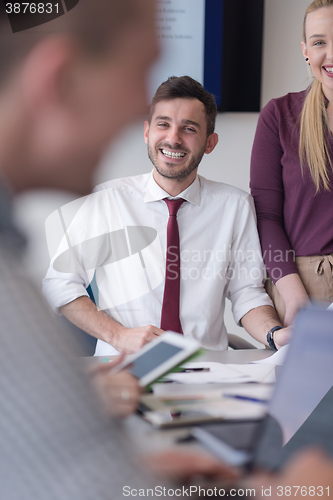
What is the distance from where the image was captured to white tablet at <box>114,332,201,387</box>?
0.47 metres

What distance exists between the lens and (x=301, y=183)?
1.27 m

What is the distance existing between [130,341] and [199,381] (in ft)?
1.19

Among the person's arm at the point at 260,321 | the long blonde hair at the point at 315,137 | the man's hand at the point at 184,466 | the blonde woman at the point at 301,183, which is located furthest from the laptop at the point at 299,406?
the long blonde hair at the point at 315,137

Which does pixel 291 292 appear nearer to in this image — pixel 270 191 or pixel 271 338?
pixel 271 338

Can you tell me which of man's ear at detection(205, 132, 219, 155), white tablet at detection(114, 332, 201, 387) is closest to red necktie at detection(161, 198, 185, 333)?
man's ear at detection(205, 132, 219, 155)

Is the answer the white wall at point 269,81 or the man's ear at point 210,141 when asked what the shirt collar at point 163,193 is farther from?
the white wall at point 269,81

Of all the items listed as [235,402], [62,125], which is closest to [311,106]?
[235,402]

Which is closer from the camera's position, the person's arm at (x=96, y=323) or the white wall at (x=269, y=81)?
the person's arm at (x=96, y=323)

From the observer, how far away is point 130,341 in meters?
1.07

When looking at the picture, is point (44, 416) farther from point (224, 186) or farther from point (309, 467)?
point (224, 186)

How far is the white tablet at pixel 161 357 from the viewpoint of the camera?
0.47 metres

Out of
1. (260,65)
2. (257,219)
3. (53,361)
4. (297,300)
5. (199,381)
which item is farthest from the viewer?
(260,65)

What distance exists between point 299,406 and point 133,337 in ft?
2.50

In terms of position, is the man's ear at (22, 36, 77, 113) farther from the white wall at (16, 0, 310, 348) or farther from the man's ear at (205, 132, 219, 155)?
the white wall at (16, 0, 310, 348)
